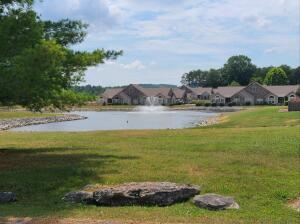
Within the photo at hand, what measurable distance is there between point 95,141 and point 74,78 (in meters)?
8.17

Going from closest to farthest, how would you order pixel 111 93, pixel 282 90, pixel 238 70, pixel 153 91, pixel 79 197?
1. pixel 79 197
2. pixel 282 90
3. pixel 111 93
4. pixel 153 91
5. pixel 238 70

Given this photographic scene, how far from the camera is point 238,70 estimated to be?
182375 millimetres

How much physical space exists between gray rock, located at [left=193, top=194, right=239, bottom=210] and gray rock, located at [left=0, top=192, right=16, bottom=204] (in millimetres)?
4735

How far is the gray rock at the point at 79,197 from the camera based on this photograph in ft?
43.5

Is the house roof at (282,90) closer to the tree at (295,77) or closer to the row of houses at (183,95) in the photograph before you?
the row of houses at (183,95)

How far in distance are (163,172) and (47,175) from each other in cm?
355

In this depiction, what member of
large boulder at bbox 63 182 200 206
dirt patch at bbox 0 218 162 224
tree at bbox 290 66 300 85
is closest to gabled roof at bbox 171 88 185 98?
tree at bbox 290 66 300 85

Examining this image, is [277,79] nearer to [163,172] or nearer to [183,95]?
[183,95]

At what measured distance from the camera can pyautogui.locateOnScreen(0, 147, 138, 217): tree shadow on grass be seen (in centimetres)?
1302

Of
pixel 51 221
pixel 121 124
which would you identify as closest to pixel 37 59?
pixel 51 221

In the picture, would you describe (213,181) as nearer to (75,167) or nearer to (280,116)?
(75,167)

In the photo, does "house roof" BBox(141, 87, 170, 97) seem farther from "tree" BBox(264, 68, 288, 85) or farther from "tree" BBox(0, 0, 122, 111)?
"tree" BBox(0, 0, 122, 111)

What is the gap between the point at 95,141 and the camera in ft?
87.5

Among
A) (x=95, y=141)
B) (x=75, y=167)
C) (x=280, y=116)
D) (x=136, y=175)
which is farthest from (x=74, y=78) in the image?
(x=280, y=116)
